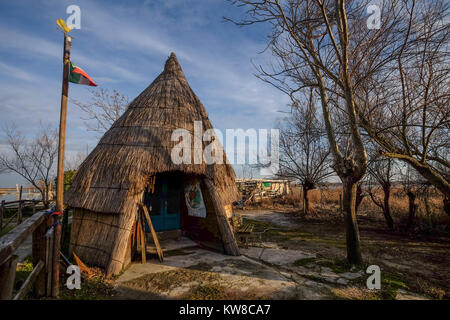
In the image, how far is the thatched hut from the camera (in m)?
5.85

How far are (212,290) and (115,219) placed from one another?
2.95m

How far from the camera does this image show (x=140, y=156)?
644 cm

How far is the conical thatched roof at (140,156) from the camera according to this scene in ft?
20.0

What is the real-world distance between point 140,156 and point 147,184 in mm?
779

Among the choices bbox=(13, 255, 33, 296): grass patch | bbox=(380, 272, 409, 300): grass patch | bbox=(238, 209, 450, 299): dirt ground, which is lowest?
bbox=(238, 209, 450, 299): dirt ground

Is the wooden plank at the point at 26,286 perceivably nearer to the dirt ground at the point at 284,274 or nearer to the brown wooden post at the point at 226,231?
the dirt ground at the point at 284,274

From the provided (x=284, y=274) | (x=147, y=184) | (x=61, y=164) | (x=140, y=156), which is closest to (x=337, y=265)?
(x=284, y=274)

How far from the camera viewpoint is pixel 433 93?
189 inches

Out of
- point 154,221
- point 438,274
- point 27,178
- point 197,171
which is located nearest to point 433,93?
point 438,274

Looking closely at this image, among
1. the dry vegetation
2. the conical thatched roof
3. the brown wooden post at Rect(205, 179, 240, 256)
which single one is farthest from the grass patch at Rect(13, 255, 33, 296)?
the dry vegetation

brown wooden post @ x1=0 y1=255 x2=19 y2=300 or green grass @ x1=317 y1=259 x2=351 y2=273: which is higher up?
brown wooden post @ x1=0 y1=255 x2=19 y2=300

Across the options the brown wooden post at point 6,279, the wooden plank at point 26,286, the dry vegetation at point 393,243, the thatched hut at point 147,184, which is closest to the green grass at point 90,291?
the thatched hut at point 147,184

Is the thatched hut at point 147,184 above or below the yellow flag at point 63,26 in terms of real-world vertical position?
below

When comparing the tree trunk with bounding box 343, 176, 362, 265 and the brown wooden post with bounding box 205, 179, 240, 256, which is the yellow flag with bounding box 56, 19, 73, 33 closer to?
the brown wooden post with bounding box 205, 179, 240, 256
